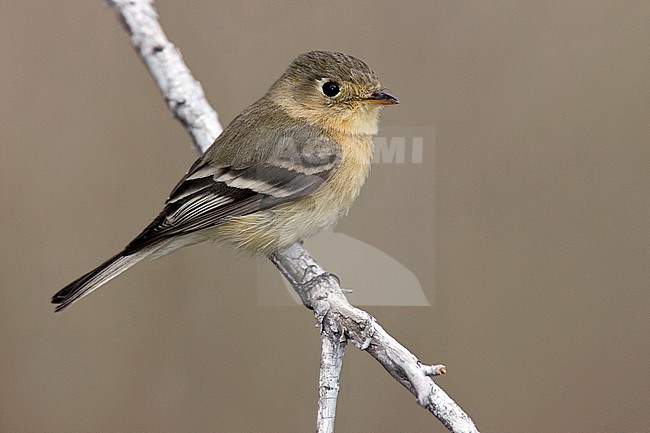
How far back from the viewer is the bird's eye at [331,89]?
4.02 ft

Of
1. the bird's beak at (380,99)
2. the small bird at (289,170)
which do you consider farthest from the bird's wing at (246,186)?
the bird's beak at (380,99)

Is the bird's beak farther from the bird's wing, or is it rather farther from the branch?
the branch

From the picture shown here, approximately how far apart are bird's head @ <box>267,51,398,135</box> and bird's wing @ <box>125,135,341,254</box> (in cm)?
6

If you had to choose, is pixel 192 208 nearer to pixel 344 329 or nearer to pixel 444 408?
pixel 344 329

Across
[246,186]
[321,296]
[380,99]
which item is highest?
[380,99]

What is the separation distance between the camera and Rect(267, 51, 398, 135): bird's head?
1.19 m

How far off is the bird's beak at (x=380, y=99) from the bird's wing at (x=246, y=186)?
0.12m

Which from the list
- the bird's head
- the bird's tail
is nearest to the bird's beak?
the bird's head

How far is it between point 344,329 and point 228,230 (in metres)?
0.32

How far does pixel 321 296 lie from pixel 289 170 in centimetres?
24

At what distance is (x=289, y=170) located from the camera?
4.08 feet

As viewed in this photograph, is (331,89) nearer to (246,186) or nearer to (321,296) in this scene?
(246,186)

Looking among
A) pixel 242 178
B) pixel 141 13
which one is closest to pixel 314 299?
pixel 242 178

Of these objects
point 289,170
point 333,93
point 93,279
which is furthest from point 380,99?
point 93,279
